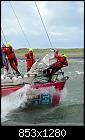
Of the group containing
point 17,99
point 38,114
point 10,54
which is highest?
point 10,54

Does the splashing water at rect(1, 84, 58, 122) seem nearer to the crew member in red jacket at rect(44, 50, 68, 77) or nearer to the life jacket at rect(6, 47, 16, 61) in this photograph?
the crew member in red jacket at rect(44, 50, 68, 77)

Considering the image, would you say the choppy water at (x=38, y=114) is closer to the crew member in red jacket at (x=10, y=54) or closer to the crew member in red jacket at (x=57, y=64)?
the crew member in red jacket at (x=57, y=64)

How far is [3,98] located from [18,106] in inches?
39.0

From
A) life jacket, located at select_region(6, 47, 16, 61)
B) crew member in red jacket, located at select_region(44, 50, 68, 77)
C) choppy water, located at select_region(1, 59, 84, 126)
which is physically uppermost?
life jacket, located at select_region(6, 47, 16, 61)

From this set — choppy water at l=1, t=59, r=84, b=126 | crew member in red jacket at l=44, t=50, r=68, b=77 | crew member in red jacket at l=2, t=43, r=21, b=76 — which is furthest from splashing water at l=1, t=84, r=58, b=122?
crew member in red jacket at l=2, t=43, r=21, b=76

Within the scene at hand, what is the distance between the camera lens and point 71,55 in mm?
127625

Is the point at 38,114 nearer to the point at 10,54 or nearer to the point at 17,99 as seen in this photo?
the point at 17,99

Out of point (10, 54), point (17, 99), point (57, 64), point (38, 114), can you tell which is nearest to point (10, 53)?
point (10, 54)

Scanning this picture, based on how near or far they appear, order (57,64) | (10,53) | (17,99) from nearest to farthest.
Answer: (17,99) → (10,53) → (57,64)

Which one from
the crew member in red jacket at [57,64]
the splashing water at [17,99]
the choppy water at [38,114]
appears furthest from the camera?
the crew member in red jacket at [57,64]

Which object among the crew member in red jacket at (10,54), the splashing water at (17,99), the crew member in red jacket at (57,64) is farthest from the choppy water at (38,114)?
the crew member in red jacket at (10,54)

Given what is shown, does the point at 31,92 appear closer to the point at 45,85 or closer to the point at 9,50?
the point at 45,85

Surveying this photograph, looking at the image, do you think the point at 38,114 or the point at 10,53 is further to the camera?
the point at 10,53

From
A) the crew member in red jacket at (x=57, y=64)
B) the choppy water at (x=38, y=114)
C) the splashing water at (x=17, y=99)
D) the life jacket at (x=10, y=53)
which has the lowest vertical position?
the choppy water at (x=38, y=114)
